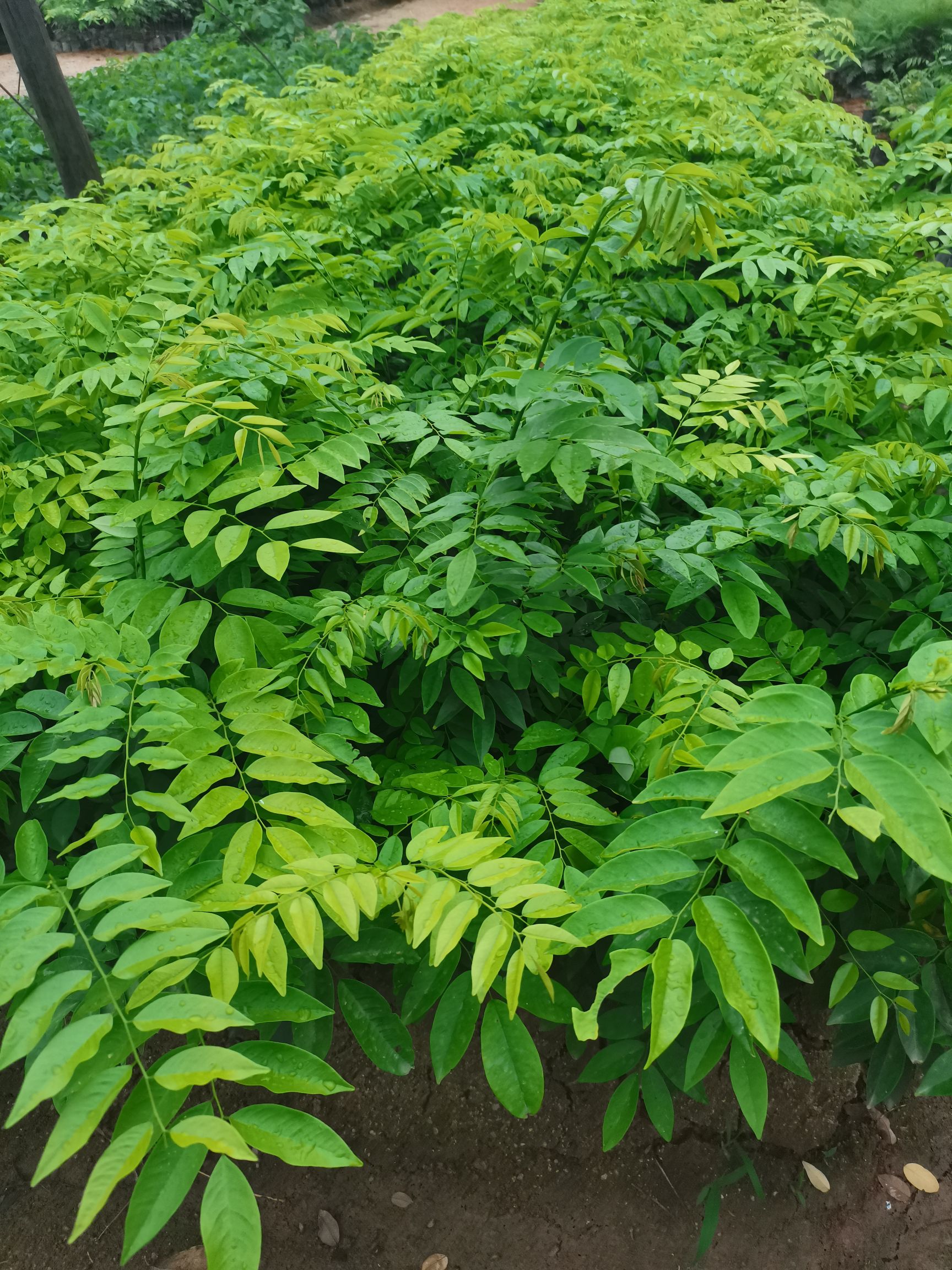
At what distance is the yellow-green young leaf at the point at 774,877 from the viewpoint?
1.01 metres

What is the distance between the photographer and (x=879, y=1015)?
1438 mm

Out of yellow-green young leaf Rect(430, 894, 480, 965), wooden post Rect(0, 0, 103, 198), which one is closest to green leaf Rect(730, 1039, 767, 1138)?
yellow-green young leaf Rect(430, 894, 480, 965)

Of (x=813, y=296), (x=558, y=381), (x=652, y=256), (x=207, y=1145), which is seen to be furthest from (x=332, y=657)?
(x=813, y=296)

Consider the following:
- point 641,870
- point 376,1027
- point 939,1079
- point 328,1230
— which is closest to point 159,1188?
point 376,1027

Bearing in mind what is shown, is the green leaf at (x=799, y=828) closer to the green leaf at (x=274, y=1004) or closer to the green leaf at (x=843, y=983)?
the green leaf at (x=843, y=983)

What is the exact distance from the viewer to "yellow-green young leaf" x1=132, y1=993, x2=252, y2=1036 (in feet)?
2.98

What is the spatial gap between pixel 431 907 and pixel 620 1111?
0.72 metres

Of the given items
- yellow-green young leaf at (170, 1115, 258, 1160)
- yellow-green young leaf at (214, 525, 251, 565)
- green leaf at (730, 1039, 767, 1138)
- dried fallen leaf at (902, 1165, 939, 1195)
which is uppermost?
yellow-green young leaf at (214, 525, 251, 565)

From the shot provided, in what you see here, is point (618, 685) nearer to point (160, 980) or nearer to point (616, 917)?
point (616, 917)

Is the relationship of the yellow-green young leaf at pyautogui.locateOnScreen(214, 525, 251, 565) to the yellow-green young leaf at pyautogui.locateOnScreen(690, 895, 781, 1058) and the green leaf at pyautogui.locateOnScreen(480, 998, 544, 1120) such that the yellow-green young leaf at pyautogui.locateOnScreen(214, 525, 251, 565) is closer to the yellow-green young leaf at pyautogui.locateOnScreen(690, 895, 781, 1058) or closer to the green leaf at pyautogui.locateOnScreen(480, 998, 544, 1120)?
the green leaf at pyautogui.locateOnScreen(480, 998, 544, 1120)

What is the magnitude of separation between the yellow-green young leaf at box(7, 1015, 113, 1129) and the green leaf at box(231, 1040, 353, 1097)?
0.55ft

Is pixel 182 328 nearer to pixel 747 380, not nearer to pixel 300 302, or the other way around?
pixel 300 302

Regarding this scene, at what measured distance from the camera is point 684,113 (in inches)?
158

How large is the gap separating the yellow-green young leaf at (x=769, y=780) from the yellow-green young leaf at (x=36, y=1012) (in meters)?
0.79
